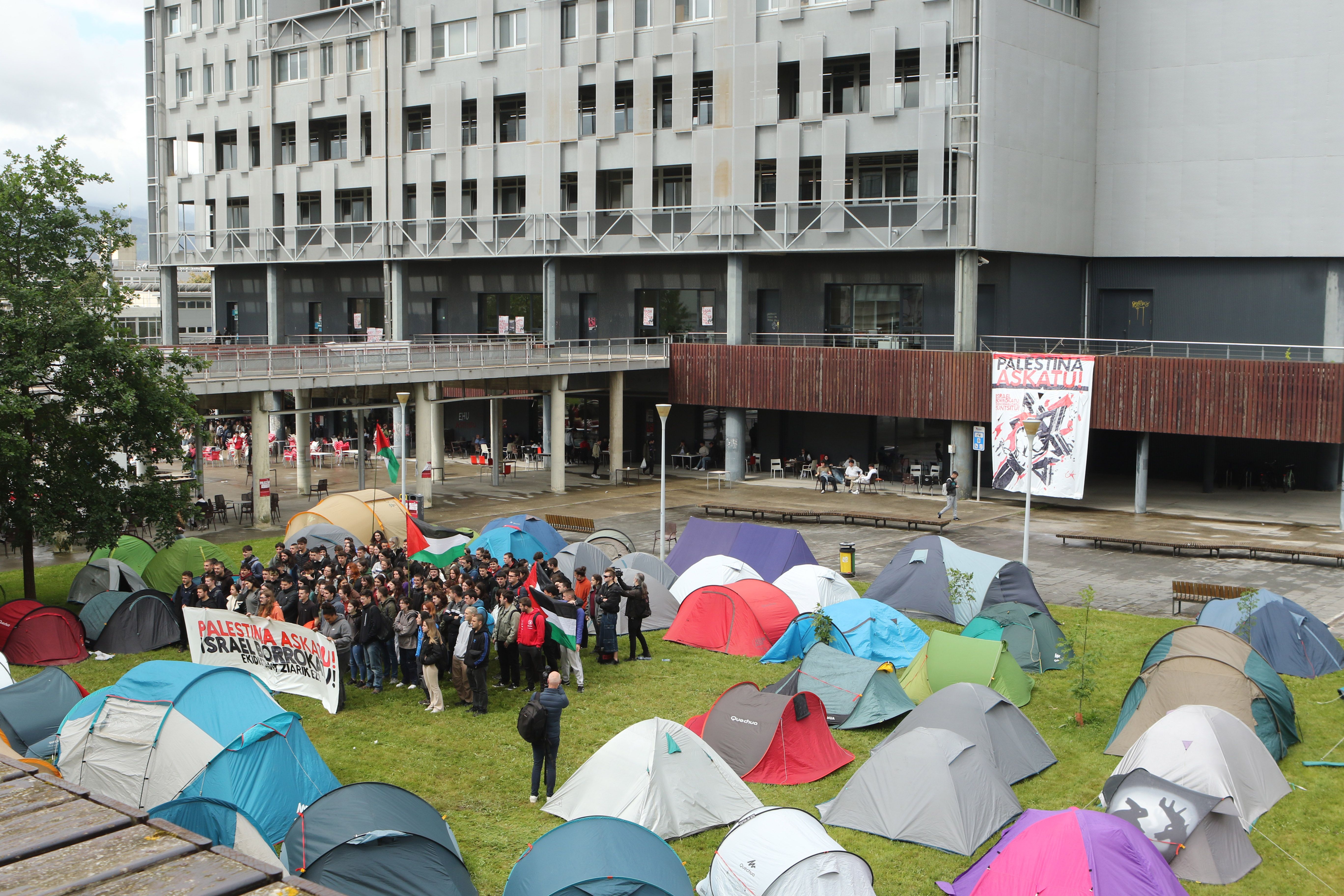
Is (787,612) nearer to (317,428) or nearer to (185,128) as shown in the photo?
(317,428)

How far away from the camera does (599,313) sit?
50.4 meters

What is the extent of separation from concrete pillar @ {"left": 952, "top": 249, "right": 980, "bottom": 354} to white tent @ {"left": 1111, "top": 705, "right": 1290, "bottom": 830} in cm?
2673

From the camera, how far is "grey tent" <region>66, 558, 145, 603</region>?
2225 cm

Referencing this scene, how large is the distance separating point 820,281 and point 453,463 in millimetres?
17119

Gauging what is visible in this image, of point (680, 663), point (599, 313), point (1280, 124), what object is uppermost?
point (1280, 124)

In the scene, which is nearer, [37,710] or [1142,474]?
[37,710]

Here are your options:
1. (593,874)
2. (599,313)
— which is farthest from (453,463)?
(593,874)

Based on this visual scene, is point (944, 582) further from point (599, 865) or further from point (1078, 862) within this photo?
point (599, 865)

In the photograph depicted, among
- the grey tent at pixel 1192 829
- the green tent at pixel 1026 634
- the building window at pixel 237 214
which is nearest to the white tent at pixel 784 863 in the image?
the grey tent at pixel 1192 829

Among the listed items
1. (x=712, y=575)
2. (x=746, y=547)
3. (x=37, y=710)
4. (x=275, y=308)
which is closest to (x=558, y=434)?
(x=746, y=547)

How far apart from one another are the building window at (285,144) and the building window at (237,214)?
10.9 ft

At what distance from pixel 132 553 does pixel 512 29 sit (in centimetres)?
3159

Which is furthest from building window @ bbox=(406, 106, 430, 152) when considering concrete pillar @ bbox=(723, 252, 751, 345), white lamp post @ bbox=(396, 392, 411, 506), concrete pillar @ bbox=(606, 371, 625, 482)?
white lamp post @ bbox=(396, 392, 411, 506)

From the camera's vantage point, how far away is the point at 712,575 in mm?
22922
